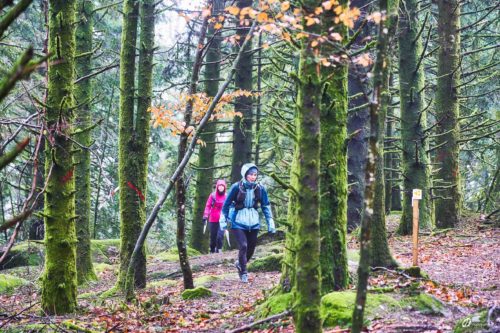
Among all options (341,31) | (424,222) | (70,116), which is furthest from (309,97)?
(424,222)

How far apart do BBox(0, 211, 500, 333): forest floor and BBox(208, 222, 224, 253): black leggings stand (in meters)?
1.19

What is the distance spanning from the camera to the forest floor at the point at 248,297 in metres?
5.54

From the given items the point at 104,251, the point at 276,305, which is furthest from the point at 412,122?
the point at 104,251

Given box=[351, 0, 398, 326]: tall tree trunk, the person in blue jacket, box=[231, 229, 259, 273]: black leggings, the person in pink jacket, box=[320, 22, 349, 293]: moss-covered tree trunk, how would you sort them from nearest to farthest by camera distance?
box=[351, 0, 398, 326]: tall tree trunk, box=[320, 22, 349, 293]: moss-covered tree trunk, the person in blue jacket, box=[231, 229, 259, 273]: black leggings, the person in pink jacket

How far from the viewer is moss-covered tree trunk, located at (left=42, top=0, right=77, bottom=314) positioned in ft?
23.9

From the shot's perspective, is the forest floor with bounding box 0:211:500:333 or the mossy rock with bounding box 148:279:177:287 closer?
the forest floor with bounding box 0:211:500:333

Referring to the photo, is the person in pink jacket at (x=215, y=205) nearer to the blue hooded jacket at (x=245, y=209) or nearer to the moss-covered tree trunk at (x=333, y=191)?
the blue hooded jacket at (x=245, y=209)

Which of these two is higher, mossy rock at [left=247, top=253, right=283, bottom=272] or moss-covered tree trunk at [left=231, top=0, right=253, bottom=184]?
moss-covered tree trunk at [left=231, top=0, right=253, bottom=184]

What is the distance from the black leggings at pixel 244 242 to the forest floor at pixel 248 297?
51 cm

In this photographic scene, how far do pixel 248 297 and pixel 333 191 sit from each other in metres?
3.07

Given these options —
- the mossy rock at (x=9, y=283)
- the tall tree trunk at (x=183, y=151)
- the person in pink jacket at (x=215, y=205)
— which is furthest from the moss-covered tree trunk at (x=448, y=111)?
the mossy rock at (x=9, y=283)

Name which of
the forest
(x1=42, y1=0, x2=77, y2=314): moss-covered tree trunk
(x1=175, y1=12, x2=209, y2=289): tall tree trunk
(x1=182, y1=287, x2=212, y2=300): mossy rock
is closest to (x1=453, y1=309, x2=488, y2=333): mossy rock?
the forest

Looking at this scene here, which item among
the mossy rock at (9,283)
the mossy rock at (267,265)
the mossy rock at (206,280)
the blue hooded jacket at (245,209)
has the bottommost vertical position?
the mossy rock at (9,283)

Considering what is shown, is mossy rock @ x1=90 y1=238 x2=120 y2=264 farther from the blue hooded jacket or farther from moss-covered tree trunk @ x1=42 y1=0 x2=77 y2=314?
moss-covered tree trunk @ x1=42 y1=0 x2=77 y2=314
